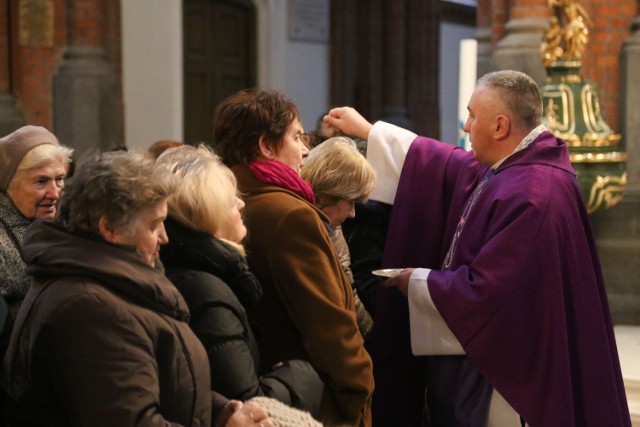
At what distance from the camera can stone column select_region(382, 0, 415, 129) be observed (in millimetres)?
14352

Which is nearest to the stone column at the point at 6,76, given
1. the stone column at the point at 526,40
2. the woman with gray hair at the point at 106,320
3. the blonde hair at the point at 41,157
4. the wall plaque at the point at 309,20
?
the wall plaque at the point at 309,20

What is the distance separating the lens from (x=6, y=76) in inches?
382

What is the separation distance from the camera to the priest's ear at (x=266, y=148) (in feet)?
10.9

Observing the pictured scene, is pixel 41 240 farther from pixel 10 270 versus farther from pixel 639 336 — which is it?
pixel 639 336

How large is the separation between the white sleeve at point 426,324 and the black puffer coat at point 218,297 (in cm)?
104

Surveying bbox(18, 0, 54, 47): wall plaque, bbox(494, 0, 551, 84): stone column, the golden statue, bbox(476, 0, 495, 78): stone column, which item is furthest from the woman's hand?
bbox(18, 0, 54, 47): wall plaque

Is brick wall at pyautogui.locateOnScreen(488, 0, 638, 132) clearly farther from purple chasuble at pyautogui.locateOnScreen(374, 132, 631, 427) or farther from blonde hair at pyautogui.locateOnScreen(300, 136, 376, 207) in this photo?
blonde hair at pyautogui.locateOnScreen(300, 136, 376, 207)

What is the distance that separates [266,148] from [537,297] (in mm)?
1038

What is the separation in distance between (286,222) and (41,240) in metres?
0.84

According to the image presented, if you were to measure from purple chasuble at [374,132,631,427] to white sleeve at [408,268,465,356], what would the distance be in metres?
0.05

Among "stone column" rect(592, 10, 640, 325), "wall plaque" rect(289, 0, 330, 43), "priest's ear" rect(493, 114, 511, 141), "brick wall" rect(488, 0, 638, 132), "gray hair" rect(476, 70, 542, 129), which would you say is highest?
"wall plaque" rect(289, 0, 330, 43)

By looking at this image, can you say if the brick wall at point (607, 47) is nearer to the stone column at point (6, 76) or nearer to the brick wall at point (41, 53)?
the brick wall at point (41, 53)

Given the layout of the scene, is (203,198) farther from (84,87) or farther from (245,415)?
(84,87)

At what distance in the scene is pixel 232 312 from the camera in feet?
9.12
